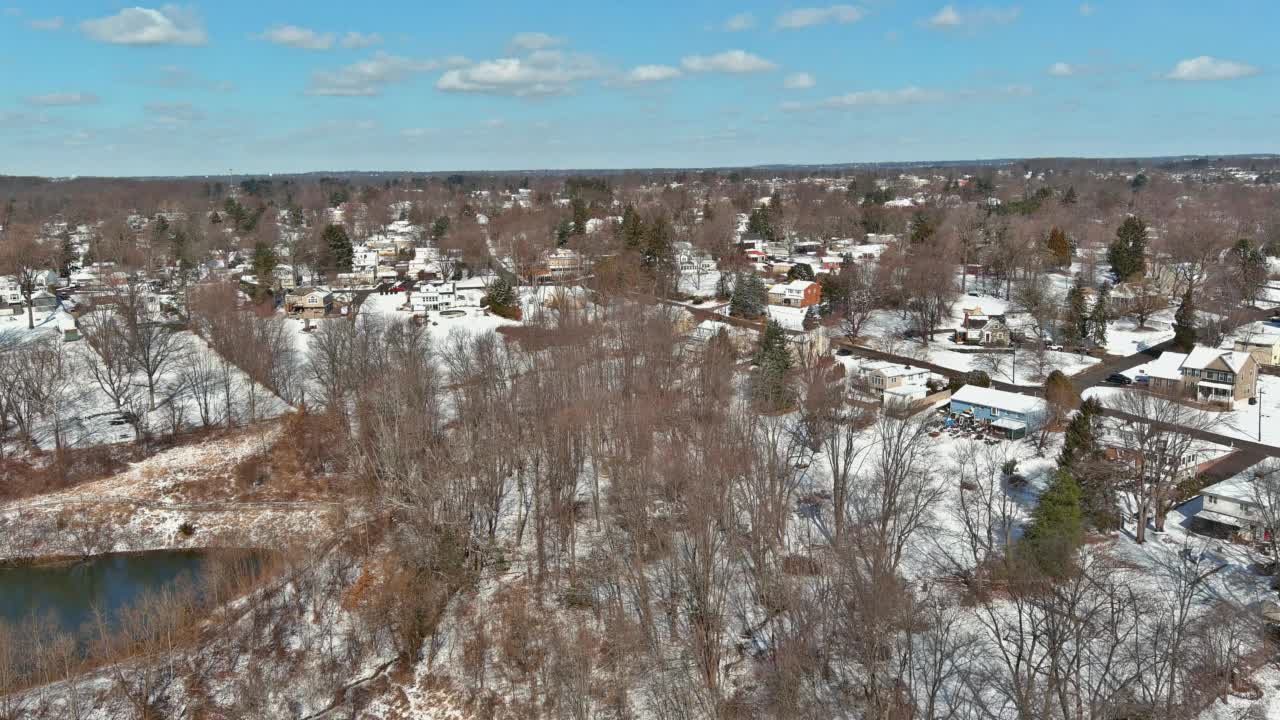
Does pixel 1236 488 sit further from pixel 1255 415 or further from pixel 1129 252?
pixel 1129 252

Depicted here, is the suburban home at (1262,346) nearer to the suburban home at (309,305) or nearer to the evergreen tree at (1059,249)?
the evergreen tree at (1059,249)

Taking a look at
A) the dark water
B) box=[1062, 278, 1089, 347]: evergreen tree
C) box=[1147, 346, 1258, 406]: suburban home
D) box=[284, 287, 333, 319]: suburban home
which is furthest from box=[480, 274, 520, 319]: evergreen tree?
box=[1147, 346, 1258, 406]: suburban home

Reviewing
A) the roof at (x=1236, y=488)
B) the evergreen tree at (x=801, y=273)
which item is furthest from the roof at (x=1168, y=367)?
the evergreen tree at (x=801, y=273)

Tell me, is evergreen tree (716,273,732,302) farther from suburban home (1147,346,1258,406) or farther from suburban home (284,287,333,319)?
suburban home (1147,346,1258,406)

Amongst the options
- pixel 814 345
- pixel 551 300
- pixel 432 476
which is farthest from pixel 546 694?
pixel 551 300

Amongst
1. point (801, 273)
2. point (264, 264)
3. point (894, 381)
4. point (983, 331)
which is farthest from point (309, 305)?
point (983, 331)

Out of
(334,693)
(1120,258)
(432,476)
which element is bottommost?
(334,693)

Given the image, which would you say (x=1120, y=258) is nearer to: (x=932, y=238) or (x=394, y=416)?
(x=932, y=238)
